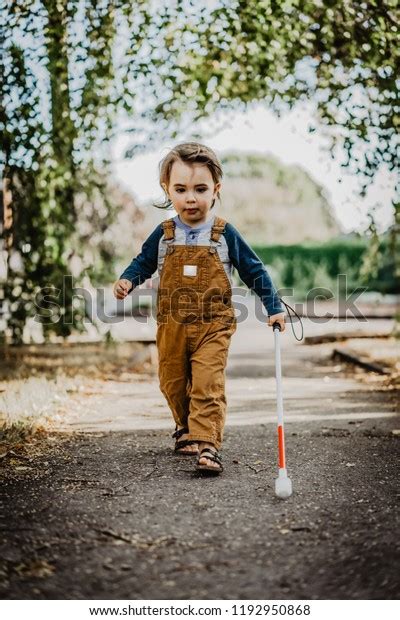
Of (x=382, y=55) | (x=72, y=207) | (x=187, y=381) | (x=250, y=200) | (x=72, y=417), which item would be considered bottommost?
(x=72, y=417)

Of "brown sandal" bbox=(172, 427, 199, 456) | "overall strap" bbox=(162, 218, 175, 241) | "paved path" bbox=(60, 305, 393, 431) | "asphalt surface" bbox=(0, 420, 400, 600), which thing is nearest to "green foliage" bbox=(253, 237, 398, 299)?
"paved path" bbox=(60, 305, 393, 431)

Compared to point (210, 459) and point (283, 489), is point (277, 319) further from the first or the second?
point (283, 489)

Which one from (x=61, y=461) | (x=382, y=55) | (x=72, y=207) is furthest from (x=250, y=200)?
(x=61, y=461)

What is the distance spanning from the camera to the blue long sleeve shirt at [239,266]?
3916 mm

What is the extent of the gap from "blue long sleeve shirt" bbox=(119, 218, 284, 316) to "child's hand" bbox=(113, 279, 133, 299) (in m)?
0.05

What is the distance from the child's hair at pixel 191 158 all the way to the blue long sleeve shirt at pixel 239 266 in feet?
0.89

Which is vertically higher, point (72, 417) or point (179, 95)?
point (179, 95)

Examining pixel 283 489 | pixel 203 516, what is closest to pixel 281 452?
pixel 283 489

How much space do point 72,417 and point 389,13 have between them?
4152 mm

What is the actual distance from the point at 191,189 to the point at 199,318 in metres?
0.69

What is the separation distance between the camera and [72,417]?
5.59 m

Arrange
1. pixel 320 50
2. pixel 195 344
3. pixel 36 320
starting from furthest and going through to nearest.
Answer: pixel 36 320, pixel 320 50, pixel 195 344

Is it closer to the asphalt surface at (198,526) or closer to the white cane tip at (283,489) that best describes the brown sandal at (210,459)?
the asphalt surface at (198,526)

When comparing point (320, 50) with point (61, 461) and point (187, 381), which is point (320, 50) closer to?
point (187, 381)
